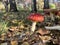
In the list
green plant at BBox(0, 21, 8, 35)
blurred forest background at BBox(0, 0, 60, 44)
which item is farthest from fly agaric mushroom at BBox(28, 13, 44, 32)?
green plant at BBox(0, 21, 8, 35)

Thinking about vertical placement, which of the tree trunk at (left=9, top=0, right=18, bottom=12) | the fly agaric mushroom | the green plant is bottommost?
the green plant

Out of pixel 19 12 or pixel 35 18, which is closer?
pixel 35 18

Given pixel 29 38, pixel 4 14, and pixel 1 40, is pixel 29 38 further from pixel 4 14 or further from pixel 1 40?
pixel 4 14

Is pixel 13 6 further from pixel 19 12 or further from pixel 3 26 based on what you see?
pixel 3 26

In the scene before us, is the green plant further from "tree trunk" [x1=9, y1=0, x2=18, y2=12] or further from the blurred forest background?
"tree trunk" [x1=9, y1=0, x2=18, y2=12]

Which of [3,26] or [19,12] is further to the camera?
[19,12]

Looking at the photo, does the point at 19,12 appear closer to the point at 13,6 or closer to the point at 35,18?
the point at 13,6

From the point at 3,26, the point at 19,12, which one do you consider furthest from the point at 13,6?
the point at 3,26

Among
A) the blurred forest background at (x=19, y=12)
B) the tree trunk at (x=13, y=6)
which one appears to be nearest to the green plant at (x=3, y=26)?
the blurred forest background at (x=19, y=12)

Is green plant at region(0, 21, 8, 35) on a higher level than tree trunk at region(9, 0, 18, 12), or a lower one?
lower

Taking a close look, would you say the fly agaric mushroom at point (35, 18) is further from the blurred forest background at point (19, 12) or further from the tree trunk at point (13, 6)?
the tree trunk at point (13, 6)

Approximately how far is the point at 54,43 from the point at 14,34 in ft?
0.79

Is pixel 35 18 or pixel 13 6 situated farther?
pixel 13 6

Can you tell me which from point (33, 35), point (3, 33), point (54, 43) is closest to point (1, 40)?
point (3, 33)
